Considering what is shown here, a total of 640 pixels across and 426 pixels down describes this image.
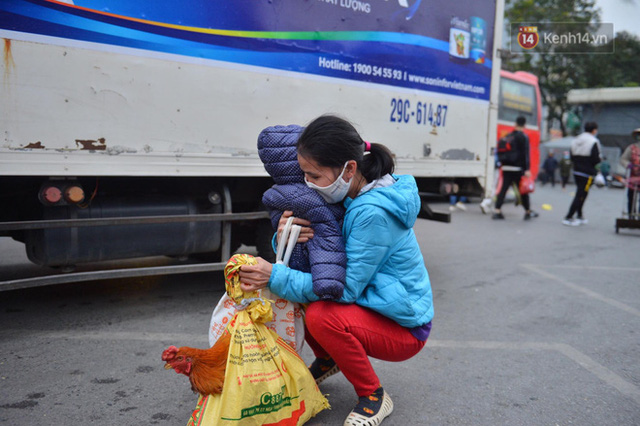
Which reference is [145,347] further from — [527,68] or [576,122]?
[576,122]

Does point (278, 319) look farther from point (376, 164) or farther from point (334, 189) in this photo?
point (376, 164)

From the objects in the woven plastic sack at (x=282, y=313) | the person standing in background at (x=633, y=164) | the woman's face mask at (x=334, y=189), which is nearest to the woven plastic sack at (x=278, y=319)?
the woven plastic sack at (x=282, y=313)

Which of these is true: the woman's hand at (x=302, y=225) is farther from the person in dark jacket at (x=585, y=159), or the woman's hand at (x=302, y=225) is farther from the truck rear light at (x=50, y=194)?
the person in dark jacket at (x=585, y=159)

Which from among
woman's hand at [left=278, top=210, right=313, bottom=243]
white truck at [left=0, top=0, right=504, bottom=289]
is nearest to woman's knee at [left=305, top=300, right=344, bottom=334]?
woman's hand at [left=278, top=210, right=313, bottom=243]

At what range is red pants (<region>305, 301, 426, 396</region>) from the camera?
2.35 m

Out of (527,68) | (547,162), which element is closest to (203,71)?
(547,162)

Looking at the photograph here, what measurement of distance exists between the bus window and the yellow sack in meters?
12.6

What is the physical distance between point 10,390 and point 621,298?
5052 mm

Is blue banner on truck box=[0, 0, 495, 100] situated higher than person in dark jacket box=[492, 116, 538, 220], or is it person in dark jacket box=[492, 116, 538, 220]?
blue banner on truck box=[0, 0, 495, 100]

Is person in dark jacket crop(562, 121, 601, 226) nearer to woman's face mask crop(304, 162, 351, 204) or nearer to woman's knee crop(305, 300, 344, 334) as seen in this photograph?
woman's face mask crop(304, 162, 351, 204)

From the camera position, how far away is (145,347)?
3514 mm

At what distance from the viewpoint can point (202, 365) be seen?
7.20 ft

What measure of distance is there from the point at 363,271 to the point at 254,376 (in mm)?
622

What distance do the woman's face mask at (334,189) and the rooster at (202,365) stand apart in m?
0.75
